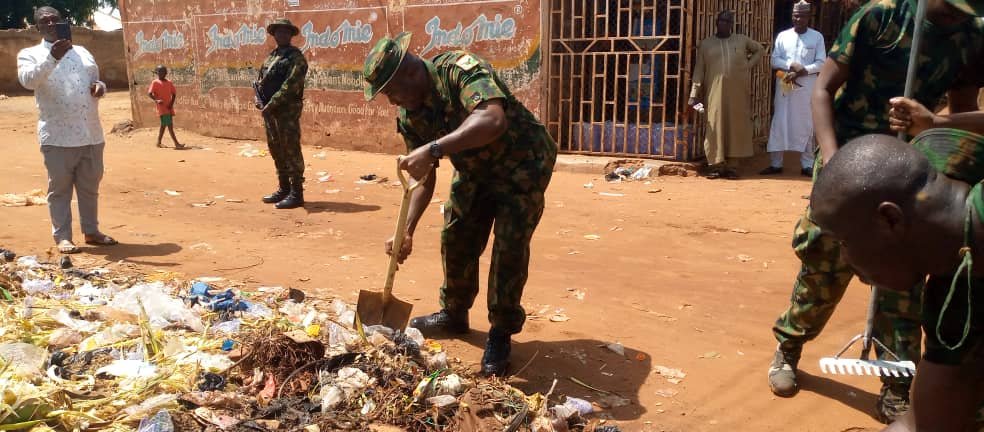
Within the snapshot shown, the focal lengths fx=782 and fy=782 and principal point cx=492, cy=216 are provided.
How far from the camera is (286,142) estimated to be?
26.3 feet

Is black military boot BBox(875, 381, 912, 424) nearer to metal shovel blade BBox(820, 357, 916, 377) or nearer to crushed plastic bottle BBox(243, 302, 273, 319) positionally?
metal shovel blade BBox(820, 357, 916, 377)

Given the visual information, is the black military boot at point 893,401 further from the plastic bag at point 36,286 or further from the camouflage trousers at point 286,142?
the camouflage trousers at point 286,142

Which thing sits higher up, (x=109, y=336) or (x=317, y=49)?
(x=317, y=49)

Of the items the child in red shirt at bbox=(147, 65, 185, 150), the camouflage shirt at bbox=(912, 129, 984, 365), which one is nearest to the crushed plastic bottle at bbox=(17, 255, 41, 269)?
the camouflage shirt at bbox=(912, 129, 984, 365)

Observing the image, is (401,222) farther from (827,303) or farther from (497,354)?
(827,303)

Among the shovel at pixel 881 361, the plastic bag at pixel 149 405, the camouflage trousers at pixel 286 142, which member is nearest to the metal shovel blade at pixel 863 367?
the shovel at pixel 881 361

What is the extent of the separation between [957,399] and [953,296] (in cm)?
25

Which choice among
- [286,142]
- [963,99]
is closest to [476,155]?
[963,99]

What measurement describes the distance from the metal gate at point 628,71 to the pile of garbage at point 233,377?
6.44 meters

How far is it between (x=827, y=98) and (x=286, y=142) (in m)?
5.99

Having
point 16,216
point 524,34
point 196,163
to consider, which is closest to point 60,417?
point 16,216

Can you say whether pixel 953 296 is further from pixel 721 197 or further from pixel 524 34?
pixel 524 34

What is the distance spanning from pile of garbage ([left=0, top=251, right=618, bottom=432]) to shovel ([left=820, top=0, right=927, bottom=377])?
100cm

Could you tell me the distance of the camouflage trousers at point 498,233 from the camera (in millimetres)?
3529
